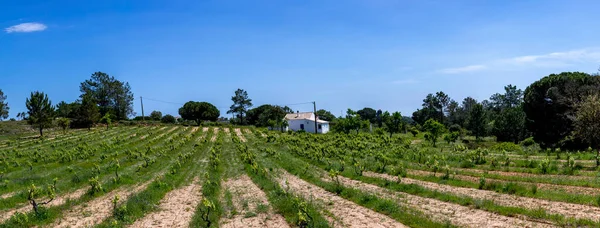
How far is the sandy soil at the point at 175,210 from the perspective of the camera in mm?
12516

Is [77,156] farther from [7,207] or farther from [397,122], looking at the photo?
[397,122]

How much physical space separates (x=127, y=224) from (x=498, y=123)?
71.1 meters

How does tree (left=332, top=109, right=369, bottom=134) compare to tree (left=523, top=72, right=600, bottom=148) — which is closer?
tree (left=523, top=72, right=600, bottom=148)

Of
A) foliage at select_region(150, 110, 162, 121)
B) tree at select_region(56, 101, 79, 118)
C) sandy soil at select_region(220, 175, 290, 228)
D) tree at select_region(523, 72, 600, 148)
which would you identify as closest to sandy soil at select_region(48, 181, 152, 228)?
sandy soil at select_region(220, 175, 290, 228)

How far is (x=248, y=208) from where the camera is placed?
46.6 feet

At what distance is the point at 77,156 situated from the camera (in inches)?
1294

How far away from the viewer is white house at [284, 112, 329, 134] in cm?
9144

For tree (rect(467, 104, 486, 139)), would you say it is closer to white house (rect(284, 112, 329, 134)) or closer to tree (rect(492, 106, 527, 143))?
tree (rect(492, 106, 527, 143))

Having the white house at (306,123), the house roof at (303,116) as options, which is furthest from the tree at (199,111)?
the white house at (306,123)

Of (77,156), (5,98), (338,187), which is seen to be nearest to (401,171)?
(338,187)

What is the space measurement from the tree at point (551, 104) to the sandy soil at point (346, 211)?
144ft

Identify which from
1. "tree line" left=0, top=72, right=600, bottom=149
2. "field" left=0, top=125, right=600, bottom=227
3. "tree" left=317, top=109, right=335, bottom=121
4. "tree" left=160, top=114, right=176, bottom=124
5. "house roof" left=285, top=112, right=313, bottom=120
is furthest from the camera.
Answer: "tree" left=317, top=109, right=335, bottom=121

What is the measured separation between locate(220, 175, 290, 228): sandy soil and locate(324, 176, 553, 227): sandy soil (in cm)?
454

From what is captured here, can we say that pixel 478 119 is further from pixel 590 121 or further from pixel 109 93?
pixel 109 93
